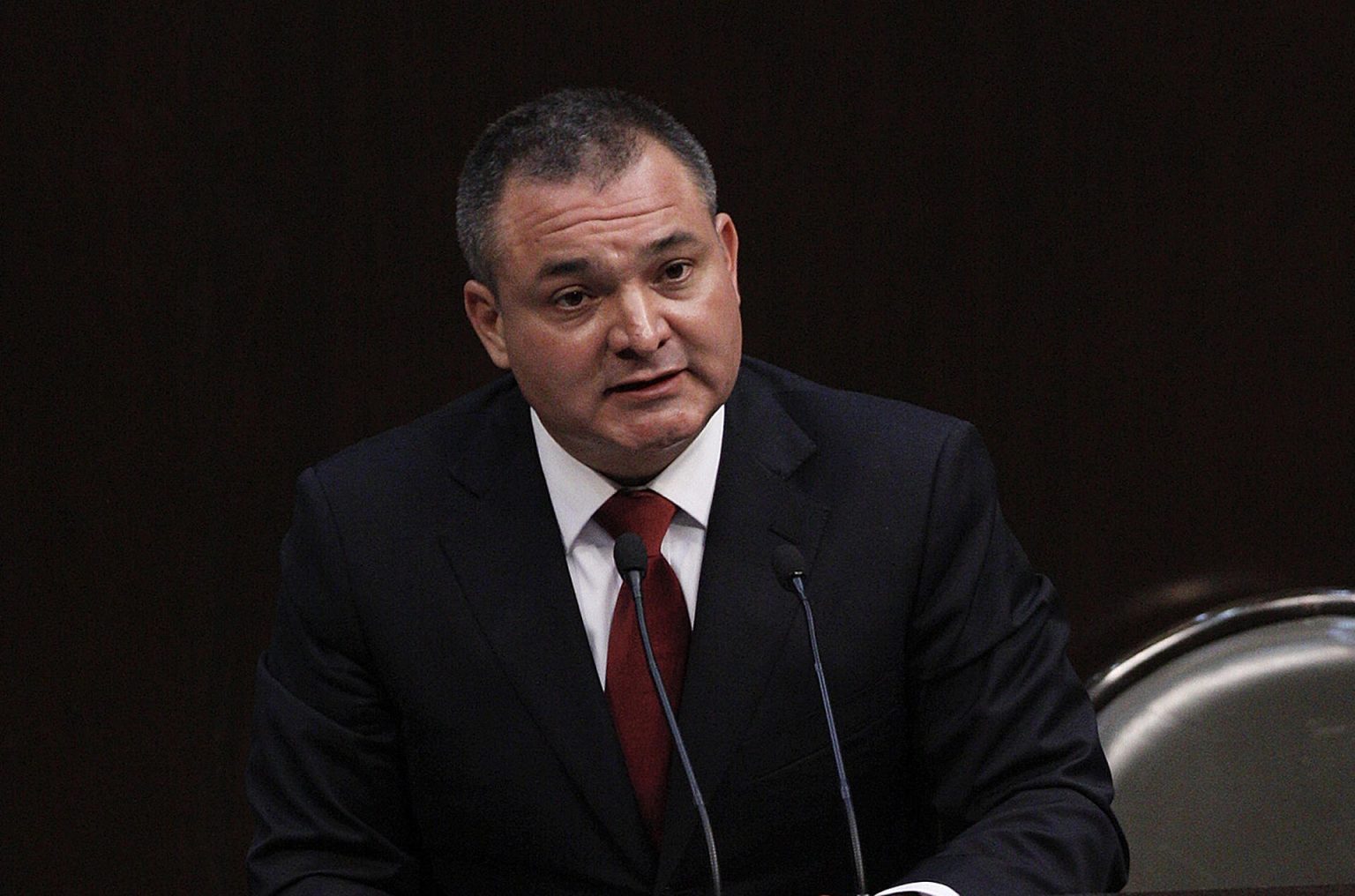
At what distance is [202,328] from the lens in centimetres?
249

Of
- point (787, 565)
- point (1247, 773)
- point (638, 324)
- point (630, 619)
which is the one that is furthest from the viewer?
point (1247, 773)

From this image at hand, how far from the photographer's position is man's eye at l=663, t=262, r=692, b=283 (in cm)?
183

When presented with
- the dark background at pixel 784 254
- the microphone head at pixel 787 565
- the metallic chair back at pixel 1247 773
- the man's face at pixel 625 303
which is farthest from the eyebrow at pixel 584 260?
the metallic chair back at pixel 1247 773

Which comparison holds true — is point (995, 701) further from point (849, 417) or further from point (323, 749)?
point (323, 749)

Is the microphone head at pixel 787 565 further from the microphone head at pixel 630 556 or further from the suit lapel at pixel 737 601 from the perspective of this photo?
the suit lapel at pixel 737 601

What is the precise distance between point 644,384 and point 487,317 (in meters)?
0.25

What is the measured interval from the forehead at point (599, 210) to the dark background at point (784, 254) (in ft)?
2.09

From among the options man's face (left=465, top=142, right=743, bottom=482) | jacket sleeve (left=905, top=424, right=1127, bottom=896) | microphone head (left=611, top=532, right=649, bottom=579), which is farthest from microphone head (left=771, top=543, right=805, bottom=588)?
jacket sleeve (left=905, top=424, right=1127, bottom=896)

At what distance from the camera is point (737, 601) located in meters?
1.92

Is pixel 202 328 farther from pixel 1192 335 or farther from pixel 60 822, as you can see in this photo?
pixel 1192 335

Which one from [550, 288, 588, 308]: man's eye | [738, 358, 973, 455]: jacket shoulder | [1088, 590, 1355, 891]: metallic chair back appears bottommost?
[1088, 590, 1355, 891]: metallic chair back

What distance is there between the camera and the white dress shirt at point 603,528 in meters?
1.95

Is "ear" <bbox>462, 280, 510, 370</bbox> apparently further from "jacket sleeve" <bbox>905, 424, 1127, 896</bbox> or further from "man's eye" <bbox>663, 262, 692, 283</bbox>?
"jacket sleeve" <bbox>905, 424, 1127, 896</bbox>

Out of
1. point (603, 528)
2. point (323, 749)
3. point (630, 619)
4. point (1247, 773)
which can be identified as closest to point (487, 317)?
point (603, 528)
